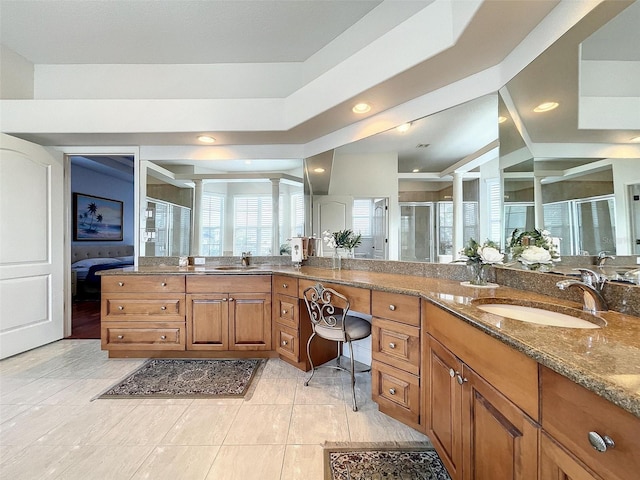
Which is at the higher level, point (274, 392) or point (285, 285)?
point (285, 285)

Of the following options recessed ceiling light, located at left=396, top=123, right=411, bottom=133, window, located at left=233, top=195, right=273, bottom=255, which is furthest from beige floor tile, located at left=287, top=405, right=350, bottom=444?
recessed ceiling light, located at left=396, top=123, right=411, bottom=133

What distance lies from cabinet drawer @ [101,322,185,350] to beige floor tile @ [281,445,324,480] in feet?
5.17

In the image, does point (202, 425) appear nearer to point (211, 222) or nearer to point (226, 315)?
point (226, 315)

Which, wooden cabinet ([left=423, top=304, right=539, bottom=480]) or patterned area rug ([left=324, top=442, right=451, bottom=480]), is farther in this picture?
patterned area rug ([left=324, top=442, right=451, bottom=480])

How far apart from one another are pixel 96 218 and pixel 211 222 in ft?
15.4

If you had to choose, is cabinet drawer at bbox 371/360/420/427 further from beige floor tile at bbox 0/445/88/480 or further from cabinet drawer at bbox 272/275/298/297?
beige floor tile at bbox 0/445/88/480

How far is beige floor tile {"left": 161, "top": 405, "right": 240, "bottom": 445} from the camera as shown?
5.17 ft

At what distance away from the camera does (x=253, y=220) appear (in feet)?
10.5

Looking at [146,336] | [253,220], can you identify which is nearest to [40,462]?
[146,336]

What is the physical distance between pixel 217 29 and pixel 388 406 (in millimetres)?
3339

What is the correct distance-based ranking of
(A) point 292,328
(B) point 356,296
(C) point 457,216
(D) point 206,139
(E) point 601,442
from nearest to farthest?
(E) point 601,442, (B) point 356,296, (C) point 457,216, (A) point 292,328, (D) point 206,139

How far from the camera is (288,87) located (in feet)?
9.75

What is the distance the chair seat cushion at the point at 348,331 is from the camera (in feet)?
6.26

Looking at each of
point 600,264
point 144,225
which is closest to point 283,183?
point 144,225
